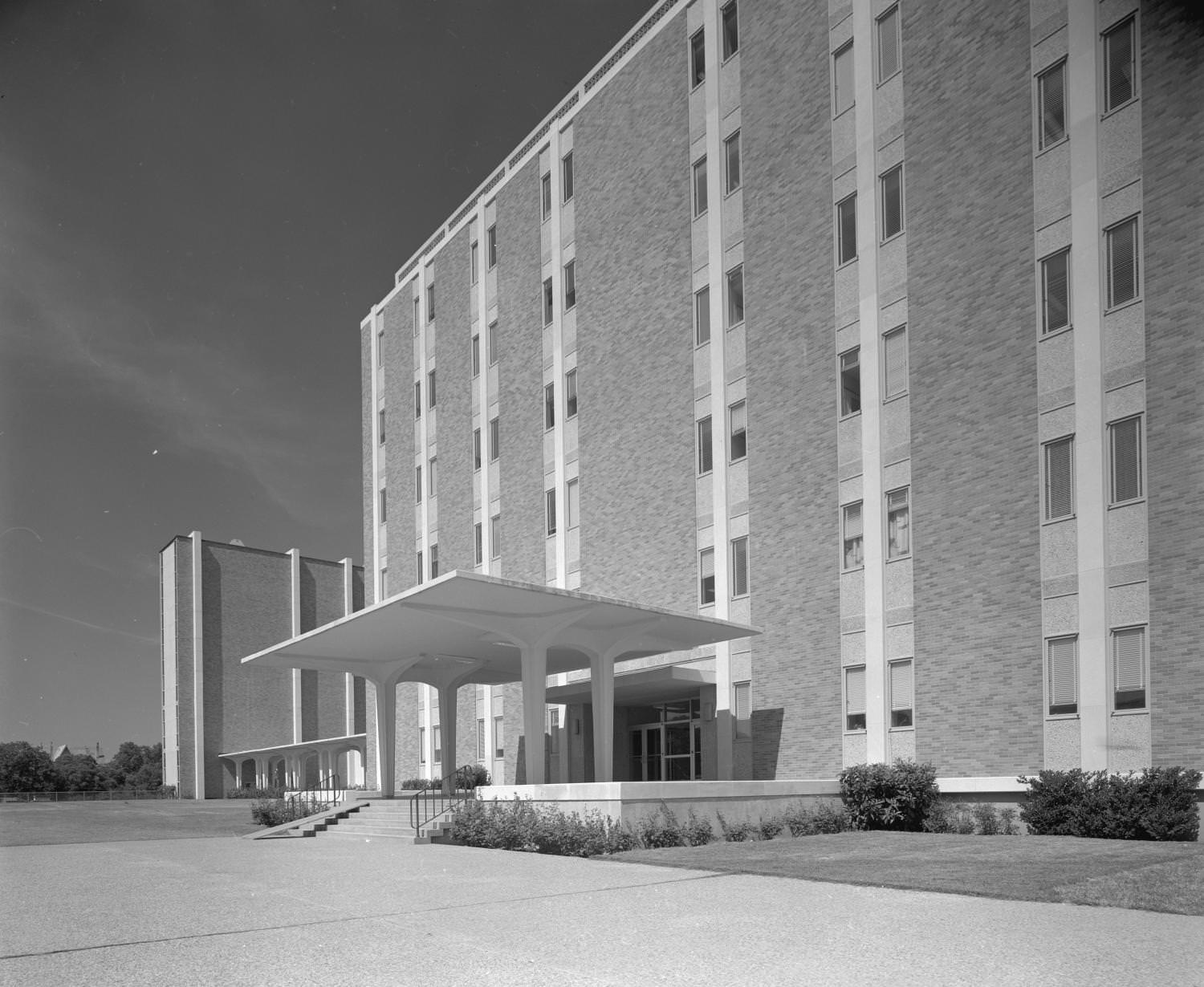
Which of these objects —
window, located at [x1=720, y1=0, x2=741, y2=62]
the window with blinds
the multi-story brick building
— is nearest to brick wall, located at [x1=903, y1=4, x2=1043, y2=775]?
the multi-story brick building

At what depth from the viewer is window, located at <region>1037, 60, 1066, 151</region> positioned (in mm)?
23047

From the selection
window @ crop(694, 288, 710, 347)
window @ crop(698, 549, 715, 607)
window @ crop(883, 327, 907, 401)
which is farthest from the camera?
window @ crop(694, 288, 710, 347)

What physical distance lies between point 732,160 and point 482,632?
14688 millimetres

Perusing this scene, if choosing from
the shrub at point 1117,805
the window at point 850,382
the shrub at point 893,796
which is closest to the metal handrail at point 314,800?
the shrub at point 893,796

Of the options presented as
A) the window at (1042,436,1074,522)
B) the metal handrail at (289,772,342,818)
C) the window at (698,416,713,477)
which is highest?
the window at (698,416,713,477)

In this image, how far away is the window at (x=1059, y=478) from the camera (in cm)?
2231

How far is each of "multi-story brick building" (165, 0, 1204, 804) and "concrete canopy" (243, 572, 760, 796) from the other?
2528 mm

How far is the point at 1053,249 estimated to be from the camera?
2292cm

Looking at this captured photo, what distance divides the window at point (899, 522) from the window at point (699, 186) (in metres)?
11.0

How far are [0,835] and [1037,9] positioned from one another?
105 feet

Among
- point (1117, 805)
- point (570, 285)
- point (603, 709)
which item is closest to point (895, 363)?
point (603, 709)

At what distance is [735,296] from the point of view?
31.0 meters

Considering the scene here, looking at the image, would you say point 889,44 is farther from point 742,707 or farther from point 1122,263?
point 742,707

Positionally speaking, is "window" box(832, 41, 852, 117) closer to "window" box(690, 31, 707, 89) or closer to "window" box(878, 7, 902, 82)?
"window" box(878, 7, 902, 82)
